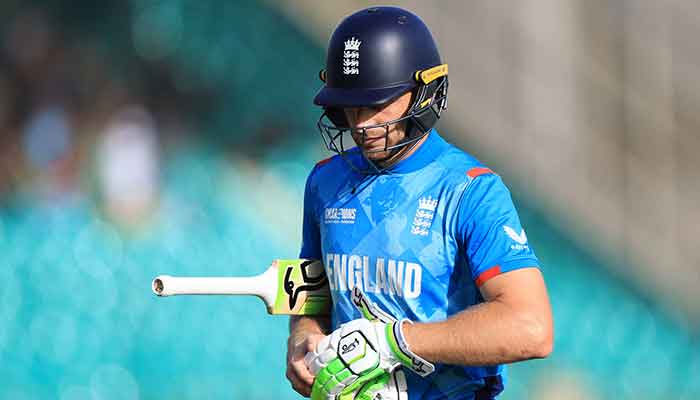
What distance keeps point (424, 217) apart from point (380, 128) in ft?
0.74

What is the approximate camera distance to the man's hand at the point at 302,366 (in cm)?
243

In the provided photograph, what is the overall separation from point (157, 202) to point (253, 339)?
3.09ft

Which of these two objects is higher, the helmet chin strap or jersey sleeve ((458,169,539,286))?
the helmet chin strap

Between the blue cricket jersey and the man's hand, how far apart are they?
10 cm

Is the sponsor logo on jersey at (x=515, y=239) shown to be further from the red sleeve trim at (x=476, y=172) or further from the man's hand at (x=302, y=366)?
the man's hand at (x=302, y=366)

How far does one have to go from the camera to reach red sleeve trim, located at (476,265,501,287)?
2.25 meters

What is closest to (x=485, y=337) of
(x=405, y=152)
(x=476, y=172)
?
(x=476, y=172)

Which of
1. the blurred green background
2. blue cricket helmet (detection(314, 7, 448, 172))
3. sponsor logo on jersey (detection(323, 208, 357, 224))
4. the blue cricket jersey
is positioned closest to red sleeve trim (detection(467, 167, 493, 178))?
the blue cricket jersey

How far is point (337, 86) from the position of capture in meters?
2.50

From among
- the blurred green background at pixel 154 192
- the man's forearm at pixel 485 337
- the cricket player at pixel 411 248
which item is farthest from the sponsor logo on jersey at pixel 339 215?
the blurred green background at pixel 154 192

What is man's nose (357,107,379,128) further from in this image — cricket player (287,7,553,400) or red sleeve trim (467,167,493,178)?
red sleeve trim (467,167,493,178)

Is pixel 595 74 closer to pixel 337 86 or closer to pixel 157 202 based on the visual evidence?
pixel 157 202

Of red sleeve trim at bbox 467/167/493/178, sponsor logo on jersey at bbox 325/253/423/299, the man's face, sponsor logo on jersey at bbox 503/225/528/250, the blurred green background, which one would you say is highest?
the man's face

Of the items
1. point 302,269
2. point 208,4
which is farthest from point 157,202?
point 302,269
